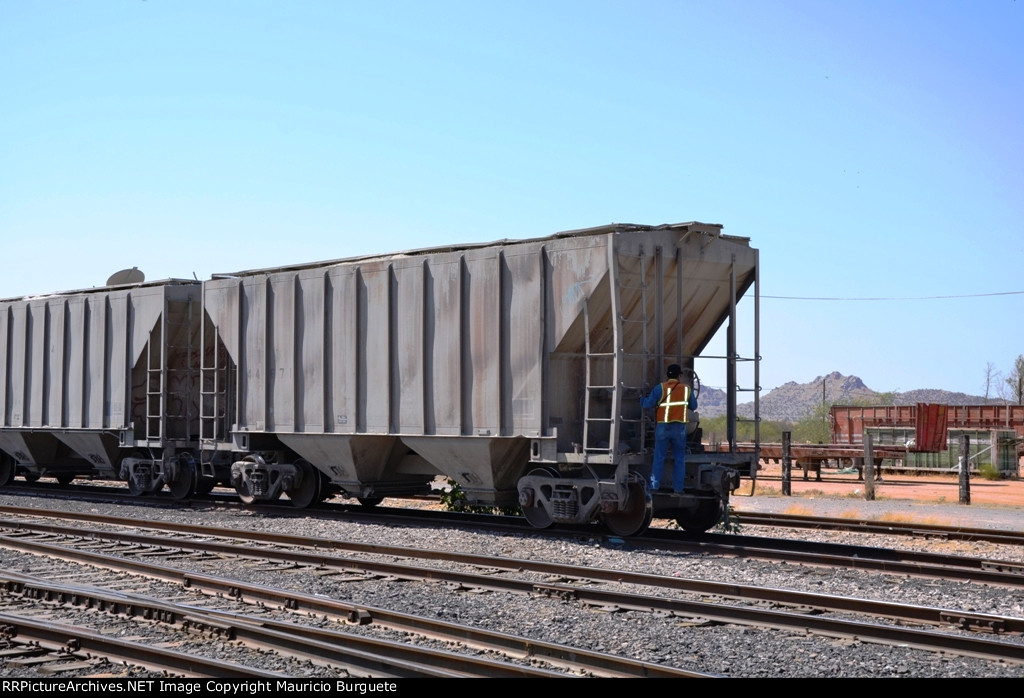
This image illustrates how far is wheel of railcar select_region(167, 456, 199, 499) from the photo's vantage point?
19.0 metres

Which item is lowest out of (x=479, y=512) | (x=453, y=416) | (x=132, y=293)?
(x=479, y=512)

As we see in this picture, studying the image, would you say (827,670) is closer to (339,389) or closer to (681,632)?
(681,632)

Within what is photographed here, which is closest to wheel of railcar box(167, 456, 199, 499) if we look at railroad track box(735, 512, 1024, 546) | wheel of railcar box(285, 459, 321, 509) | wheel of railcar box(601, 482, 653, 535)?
wheel of railcar box(285, 459, 321, 509)

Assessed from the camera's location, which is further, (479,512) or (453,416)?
(479,512)

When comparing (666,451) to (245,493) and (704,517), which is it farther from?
(245,493)

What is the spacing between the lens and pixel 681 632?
7941mm

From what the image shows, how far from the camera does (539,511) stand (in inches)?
555

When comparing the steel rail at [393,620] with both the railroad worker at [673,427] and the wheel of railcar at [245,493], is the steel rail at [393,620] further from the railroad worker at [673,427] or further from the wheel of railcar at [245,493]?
the wheel of railcar at [245,493]

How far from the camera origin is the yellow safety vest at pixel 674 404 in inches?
507

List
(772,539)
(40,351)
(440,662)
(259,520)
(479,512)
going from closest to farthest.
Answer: (440,662) < (772,539) < (259,520) < (479,512) < (40,351)

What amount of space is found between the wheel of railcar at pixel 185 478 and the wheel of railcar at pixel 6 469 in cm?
703

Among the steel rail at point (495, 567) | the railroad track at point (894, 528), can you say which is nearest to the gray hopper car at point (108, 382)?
the steel rail at point (495, 567)

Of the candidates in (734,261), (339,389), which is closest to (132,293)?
(339,389)

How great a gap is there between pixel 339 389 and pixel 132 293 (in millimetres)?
6063
